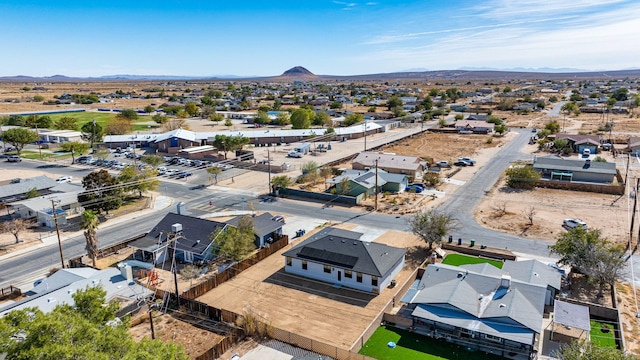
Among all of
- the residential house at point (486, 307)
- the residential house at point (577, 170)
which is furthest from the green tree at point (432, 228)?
the residential house at point (577, 170)

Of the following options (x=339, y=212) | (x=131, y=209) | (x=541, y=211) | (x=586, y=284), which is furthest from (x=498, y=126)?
(x=131, y=209)

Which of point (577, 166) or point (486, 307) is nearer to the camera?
point (486, 307)

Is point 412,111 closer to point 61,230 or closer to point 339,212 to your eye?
point 339,212

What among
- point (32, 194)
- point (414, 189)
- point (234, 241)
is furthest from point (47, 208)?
point (414, 189)

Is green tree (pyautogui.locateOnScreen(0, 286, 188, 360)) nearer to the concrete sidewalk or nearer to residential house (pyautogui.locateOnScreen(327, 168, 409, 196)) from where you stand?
the concrete sidewalk

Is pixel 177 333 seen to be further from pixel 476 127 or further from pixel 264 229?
pixel 476 127

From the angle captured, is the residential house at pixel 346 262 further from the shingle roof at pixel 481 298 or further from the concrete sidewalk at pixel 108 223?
the concrete sidewalk at pixel 108 223
